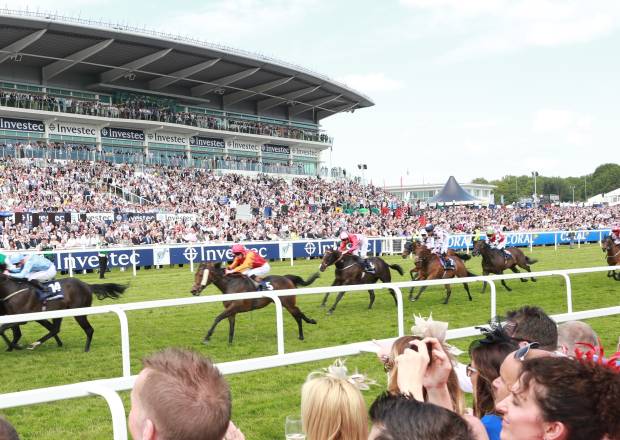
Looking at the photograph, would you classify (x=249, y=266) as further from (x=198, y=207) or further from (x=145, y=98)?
(x=145, y=98)

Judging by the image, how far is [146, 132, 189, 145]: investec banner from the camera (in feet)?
130

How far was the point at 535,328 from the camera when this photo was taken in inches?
125

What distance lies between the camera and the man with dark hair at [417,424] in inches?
57.7

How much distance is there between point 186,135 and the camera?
41594 mm

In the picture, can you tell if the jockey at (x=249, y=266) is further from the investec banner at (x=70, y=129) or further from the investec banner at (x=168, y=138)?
the investec banner at (x=168, y=138)

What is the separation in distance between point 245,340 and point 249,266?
1049 millimetres

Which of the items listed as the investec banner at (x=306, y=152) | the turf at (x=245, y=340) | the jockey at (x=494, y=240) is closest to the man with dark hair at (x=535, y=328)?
the turf at (x=245, y=340)

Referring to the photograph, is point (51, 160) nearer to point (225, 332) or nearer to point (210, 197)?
point (210, 197)

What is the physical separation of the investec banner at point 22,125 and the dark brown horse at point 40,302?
27.6m

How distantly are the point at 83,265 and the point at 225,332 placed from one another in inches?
385

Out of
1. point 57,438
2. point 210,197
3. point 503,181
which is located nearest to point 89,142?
point 210,197

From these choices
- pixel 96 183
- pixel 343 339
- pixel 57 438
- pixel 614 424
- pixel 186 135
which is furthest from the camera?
pixel 186 135

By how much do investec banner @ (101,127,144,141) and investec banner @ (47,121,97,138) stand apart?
2.56ft

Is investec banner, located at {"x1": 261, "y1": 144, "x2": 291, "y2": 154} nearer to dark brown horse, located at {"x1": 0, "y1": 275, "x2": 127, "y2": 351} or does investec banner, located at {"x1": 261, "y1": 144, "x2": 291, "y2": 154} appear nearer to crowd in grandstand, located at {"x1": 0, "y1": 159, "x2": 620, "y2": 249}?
crowd in grandstand, located at {"x1": 0, "y1": 159, "x2": 620, "y2": 249}
